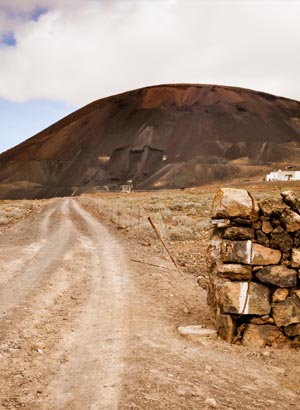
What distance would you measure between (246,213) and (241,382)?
3.51 metres

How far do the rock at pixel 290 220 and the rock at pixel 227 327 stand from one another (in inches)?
89.9

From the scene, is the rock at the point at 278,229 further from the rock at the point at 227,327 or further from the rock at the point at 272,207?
the rock at the point at 227,327

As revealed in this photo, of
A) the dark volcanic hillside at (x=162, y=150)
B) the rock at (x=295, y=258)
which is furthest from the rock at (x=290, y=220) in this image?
the dark volcanic hillside at (x=162, y=150)

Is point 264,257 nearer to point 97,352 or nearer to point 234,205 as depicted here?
point 234,205

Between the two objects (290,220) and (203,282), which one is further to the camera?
(203,282)

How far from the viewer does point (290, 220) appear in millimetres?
8430

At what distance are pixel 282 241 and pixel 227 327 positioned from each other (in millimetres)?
2172

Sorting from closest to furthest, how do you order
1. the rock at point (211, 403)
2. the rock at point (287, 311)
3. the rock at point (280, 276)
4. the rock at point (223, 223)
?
the rock at point (211, 403)
the rock at point (287, 311)
the rock at point (280, 276)
the rock at point (223, 223)

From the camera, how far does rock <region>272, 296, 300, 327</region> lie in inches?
318

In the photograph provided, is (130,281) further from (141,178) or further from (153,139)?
(153,139)

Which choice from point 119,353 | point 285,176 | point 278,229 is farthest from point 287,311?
point 285,176

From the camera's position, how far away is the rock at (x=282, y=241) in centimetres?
845

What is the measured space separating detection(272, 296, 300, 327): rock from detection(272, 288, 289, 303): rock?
2.8 inches

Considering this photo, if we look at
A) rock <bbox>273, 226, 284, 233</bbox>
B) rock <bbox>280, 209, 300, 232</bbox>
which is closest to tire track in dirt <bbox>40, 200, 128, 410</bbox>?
rock <bbox>273, 226, 284, 233</bbox>
